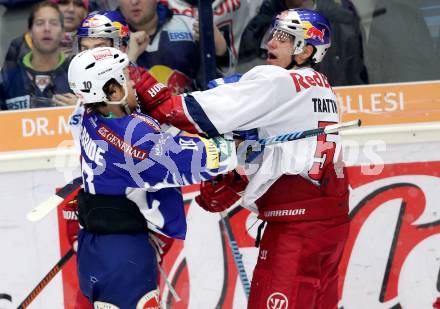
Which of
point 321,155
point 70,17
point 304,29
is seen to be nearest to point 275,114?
point 321,155

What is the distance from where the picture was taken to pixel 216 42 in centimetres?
446

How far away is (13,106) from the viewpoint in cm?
442

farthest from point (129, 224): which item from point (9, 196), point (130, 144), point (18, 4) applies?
point (18, 4)

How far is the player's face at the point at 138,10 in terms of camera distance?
4.43 m

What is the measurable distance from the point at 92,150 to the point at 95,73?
278mm

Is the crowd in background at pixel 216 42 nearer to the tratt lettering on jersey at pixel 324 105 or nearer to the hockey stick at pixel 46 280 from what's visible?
the hockey stick at pixel 46 280

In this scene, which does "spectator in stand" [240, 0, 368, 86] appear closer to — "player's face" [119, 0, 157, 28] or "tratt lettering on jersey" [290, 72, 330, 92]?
"player's face" [119, 0, 157, 28]

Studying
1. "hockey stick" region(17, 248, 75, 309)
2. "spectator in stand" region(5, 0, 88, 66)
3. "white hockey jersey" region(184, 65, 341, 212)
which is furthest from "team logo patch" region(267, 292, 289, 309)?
"spectator in stand" region(5, 0, 88, 66)

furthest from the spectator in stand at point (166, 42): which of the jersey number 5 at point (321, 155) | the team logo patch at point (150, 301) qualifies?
the team logo patch at point (150, 301)

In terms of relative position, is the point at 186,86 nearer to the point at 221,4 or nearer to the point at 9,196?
the point at 221,4

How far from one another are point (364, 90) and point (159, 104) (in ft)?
4.42

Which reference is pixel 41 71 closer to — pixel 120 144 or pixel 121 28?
pixel 121 28

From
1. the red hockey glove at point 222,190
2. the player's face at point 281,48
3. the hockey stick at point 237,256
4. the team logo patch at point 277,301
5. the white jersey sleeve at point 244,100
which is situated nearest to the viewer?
the white jersey sleeve at point 244,100

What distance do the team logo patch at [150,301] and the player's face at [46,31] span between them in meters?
1.45
